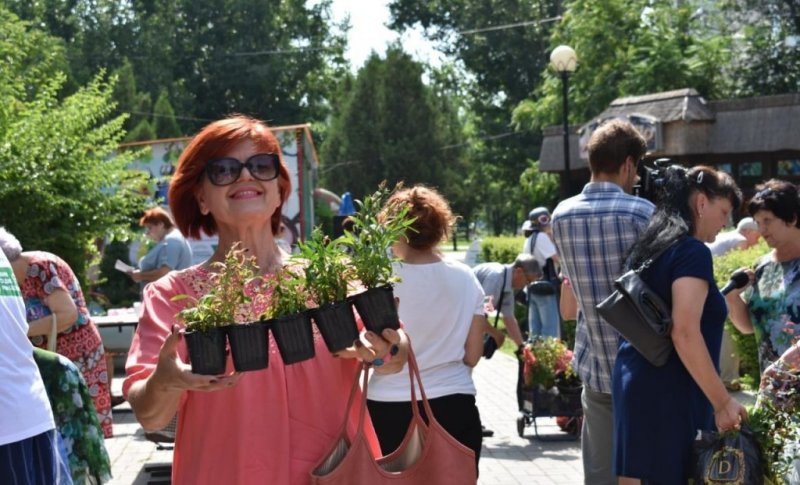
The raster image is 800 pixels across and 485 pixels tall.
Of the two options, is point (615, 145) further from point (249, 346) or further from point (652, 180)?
point (249, 346)

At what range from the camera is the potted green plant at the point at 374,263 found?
3076 mm

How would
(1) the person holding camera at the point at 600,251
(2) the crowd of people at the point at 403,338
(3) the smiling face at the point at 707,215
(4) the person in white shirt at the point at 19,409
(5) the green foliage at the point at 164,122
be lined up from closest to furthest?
1. (2) the crowd of people at the point at 403,338
2. (4) the person in white shirt at the point at 19,409
3. (3) the smiling face at the point at 707,215
4. (1) the person holding camera at the point at 600,251
5. (5) the green foliage at the point at 164,122

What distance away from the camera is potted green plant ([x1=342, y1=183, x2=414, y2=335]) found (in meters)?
3.08

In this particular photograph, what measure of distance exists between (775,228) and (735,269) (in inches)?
225

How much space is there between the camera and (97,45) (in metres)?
58.6

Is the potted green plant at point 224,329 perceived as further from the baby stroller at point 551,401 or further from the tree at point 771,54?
the tree at point 771,54

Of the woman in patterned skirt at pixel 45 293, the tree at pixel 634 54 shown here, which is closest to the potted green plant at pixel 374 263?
the woman in patterned skirt at pixel 45 293

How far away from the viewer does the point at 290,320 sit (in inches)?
118

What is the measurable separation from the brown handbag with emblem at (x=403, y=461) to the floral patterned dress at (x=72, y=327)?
4.14 m

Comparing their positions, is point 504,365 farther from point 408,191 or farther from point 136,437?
point 408,191

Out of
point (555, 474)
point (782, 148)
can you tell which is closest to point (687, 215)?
point (555, 474)

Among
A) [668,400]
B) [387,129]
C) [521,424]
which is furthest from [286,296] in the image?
[387,129]

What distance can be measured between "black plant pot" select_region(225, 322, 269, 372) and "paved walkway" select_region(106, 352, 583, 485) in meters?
5.80

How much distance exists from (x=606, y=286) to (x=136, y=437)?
22.5 feet
